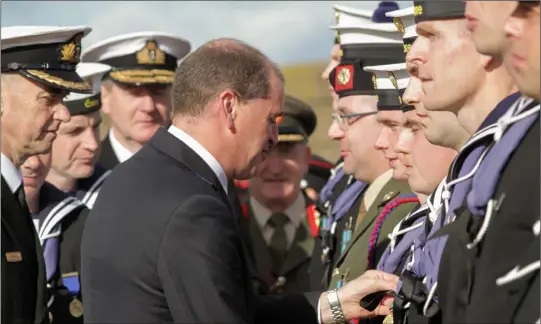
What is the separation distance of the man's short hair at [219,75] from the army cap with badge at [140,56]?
450 cm

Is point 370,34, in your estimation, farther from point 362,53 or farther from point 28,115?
point 28,115

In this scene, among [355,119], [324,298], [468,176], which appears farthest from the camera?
[355,119]

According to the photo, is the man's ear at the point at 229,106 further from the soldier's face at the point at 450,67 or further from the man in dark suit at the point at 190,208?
the soldier's face at the point at 450,67

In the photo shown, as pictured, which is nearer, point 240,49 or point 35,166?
point 240,49

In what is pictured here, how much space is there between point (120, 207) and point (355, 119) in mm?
2736

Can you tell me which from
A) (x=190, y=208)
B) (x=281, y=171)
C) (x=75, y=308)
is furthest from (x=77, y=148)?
(x=190, y=208)

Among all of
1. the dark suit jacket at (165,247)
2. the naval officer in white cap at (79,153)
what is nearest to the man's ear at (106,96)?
the naval officer in white cap at (79,153)

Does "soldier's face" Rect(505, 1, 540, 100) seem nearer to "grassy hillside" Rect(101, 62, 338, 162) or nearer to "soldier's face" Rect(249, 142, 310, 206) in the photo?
"soldier's face" Rect(249, 142, 310, 206)

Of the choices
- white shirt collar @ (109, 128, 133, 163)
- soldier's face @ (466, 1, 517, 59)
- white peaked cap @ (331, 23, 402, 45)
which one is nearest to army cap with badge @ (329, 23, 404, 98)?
white peaked cap @ (331, 23, 402, 45)

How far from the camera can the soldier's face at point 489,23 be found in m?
3.42

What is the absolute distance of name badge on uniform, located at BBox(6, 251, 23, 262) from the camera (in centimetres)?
→ 511

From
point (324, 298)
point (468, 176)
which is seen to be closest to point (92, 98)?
point (324, 298)

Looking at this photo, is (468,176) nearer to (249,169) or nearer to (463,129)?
(463,129)

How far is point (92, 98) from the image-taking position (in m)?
8.27
